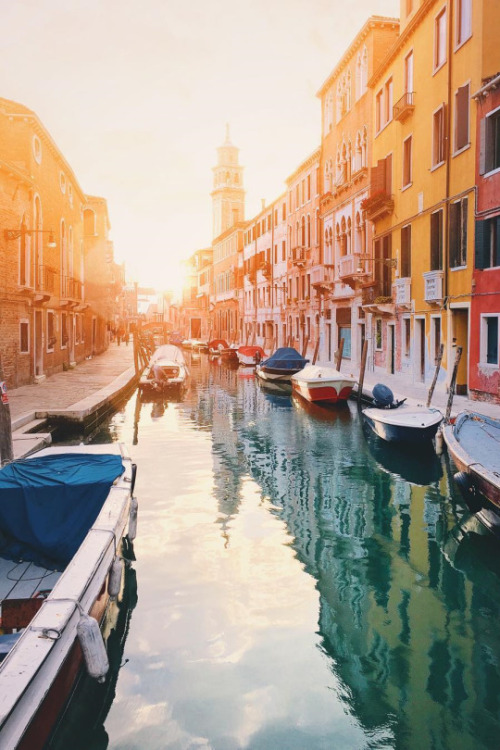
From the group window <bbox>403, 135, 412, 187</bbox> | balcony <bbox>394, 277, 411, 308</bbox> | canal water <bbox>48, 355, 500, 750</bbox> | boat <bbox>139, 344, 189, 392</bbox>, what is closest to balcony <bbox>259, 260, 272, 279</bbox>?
boat <bbox>139, 344, 189, 392</bbox>

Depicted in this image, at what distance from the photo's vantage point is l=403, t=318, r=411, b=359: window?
20578 mm

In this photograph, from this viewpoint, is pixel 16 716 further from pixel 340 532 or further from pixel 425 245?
pixel 425 245

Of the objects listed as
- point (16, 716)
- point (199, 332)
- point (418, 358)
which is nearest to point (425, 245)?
point (418, 358)

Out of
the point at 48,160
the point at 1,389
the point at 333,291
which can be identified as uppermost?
the point at 48,160

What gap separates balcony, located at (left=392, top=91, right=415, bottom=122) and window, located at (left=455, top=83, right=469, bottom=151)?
3.55 m

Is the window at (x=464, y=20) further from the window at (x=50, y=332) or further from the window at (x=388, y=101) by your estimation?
the window at (x=50, y=332)

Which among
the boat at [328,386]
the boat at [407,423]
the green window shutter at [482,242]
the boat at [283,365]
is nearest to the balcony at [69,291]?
the boat at [283,365]

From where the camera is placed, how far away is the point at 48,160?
74.8 feet

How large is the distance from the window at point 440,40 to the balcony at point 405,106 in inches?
73.9

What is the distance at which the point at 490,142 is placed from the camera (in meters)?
14.2

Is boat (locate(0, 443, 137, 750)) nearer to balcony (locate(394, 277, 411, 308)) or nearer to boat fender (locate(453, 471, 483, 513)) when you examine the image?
boat fender (locate(453, 471, 483, 513))

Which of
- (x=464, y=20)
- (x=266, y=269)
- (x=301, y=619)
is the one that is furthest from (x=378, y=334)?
(x=266, y=269)

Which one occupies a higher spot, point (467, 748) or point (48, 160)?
point (48, 160)

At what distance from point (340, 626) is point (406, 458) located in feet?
22.4
